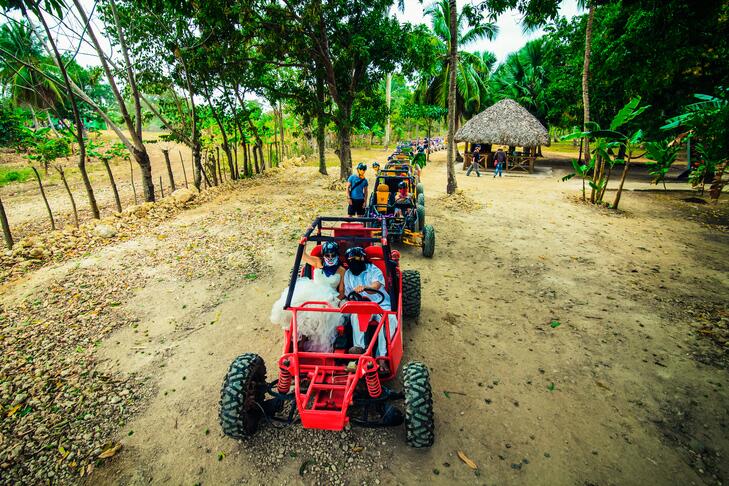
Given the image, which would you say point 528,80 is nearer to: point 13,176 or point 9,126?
point 13,176

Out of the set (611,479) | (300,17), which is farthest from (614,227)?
(300,17)

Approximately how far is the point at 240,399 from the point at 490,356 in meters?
3.01

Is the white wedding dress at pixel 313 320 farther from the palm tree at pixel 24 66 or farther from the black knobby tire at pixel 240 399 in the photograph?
the palm tree at pixel 24 66

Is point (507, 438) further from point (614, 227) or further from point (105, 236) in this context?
point (105, 236)

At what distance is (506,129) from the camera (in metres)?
19.7

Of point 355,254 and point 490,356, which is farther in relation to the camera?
point 490,356

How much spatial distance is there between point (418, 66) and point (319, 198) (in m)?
6.50

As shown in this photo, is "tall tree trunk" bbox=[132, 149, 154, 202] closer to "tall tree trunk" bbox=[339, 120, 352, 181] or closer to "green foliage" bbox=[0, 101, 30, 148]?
"tall tree trunk" bbox=[339, 120, 352, 181]

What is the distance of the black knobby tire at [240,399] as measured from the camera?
9.86 ft

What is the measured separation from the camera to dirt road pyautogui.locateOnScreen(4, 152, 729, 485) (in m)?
3.05

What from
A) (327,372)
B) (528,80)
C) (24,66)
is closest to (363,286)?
(327,372)

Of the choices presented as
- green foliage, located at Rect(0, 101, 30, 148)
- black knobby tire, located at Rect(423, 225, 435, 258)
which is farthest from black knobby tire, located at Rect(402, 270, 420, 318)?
green foliage, located at Rect(0, 101, 30, 148)

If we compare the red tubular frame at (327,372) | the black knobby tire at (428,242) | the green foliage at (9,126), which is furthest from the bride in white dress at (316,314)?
the green foliage at (9,126)

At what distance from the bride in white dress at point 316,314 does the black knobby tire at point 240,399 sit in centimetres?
51
